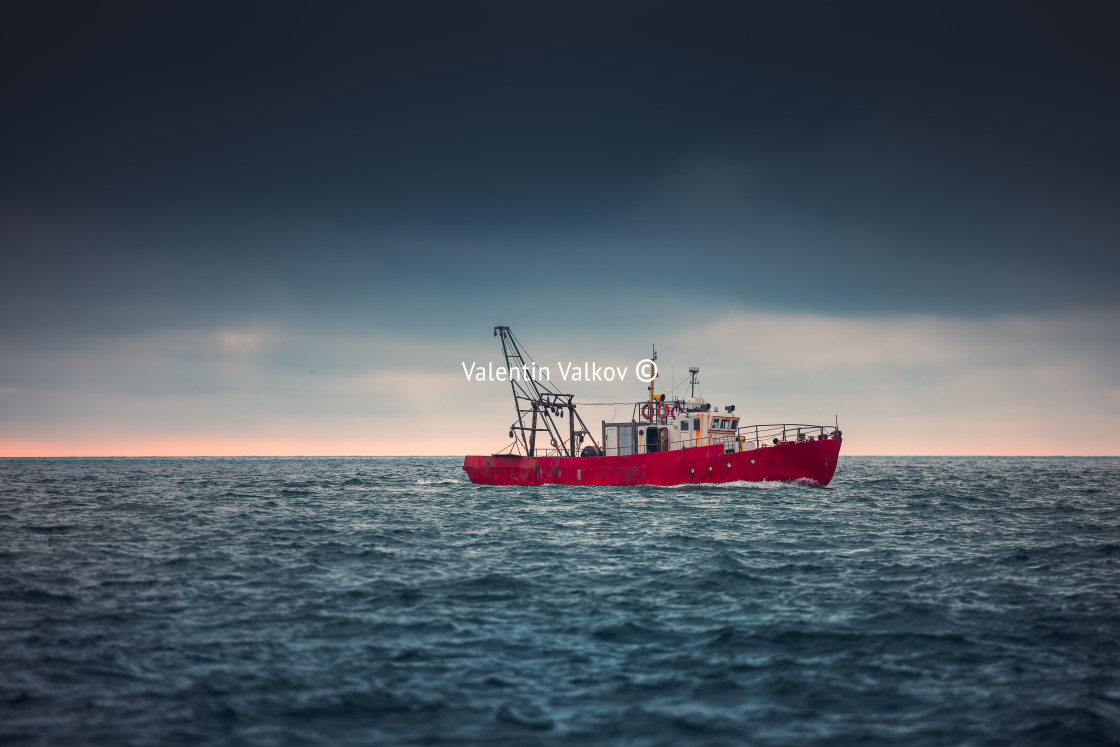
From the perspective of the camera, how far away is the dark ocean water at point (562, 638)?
7.96 metres

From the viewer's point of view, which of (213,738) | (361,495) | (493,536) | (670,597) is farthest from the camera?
(361,495)

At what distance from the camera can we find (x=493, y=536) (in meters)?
24.1

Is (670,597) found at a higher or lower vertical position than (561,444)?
lower

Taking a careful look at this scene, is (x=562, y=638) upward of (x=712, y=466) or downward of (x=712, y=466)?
downward

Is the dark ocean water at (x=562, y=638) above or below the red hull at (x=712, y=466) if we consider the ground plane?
below

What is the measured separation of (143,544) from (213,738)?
57.8 feet

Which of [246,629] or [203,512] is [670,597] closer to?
[246,629]

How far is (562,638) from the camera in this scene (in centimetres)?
1122

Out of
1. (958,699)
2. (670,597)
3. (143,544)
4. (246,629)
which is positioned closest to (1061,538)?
(670,597)

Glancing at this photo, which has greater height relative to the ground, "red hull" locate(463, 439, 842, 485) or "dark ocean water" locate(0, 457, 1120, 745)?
"red hull" locate(463, 439, 842, 485)

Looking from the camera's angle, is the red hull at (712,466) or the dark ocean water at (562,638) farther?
the red hull at (712,466)

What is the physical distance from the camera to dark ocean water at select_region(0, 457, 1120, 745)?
796 centimetres

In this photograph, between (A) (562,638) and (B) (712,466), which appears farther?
(B) (712,466)

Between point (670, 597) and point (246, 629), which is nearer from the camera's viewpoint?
point (246, 629)
